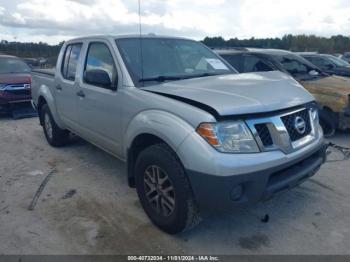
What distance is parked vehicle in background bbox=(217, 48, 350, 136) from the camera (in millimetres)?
5988

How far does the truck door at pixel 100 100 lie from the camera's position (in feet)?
12.1

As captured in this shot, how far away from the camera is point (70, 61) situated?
16.4 ft

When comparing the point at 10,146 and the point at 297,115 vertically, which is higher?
the point at 297,115

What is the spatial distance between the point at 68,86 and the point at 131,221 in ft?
7.80

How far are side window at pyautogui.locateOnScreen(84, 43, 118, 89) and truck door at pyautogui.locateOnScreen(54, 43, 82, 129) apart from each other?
1.29ft

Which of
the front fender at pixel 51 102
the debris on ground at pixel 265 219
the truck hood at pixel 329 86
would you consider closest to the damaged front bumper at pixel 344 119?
the truck hood at pixel 329 86

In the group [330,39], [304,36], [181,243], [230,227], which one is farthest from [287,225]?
[330,39]

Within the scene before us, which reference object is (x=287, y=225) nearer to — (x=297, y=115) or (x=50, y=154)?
(x=297, y=115)

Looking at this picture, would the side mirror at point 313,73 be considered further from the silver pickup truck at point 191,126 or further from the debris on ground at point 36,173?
the debris on ground at point 36,173

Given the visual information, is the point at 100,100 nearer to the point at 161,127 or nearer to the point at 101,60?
the point at 101,60

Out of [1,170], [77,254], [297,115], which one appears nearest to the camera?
[77,254]

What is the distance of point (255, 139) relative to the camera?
270cm

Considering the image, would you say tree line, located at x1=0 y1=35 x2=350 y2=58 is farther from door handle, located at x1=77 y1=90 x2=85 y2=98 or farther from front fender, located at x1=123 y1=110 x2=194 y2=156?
front fender, located at x1=123 y1=110 x2=194 y2=156

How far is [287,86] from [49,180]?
3301 millimetres
